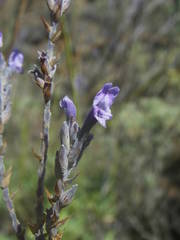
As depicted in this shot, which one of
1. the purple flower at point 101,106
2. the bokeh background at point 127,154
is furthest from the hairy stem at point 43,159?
the bokeh background at point 127,154

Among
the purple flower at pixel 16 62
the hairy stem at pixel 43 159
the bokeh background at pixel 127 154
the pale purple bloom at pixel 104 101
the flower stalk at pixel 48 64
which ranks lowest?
the bokeh background at pixel 127 154

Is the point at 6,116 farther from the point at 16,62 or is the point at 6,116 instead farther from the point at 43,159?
the point at 16,62

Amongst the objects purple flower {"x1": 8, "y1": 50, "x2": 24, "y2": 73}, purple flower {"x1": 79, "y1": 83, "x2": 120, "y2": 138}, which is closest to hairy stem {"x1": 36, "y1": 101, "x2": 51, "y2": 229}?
purple flower {"x1": 79, "y1": 83, "x2": 120, "y2": 138}

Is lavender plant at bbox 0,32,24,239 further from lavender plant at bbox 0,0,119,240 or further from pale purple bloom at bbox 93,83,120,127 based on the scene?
pale purple bloom at bbox 93,83,120,127

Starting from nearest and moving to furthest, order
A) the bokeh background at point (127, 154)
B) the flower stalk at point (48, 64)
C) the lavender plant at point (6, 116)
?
the flower stalk at point (48, 64), the lavender plant at point (6, 116), the bokeh background at point (127, 154)

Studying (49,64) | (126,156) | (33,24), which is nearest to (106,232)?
(126,156)

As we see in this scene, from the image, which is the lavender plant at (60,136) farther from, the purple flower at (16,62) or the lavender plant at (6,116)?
the purple flower at (16,62)

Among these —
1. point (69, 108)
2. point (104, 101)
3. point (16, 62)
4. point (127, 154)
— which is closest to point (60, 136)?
point (69, 108)

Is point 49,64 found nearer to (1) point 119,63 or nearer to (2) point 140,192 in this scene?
(2) point 140,192

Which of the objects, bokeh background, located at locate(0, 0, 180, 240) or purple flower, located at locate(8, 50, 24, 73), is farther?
bokeh background, located at locate(0, 0, 180, 240)
